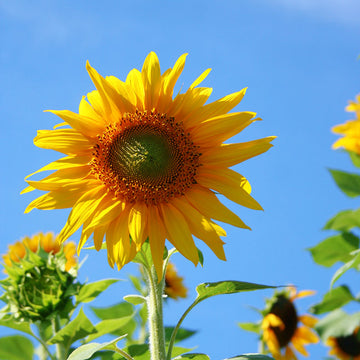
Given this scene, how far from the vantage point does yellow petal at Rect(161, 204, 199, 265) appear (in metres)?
2.09

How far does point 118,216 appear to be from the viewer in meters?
2.23

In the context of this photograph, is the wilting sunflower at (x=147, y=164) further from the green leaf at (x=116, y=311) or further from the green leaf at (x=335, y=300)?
the green leaf at (x=335, y=300)

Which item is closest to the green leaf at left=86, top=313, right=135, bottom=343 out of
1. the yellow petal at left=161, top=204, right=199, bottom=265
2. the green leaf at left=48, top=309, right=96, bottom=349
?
the green leaf at left=48, top=309, right=96, bottom=349

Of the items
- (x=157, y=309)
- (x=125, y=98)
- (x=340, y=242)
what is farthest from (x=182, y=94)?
(x=340, y=242)

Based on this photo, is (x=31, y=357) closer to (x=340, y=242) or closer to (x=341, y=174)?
(x=340, y=242)

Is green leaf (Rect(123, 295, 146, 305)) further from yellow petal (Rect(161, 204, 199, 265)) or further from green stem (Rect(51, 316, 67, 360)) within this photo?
green stem (Rect(51, 316, 67, 360))

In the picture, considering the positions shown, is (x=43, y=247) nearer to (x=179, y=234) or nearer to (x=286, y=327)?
(x=179, y=234)

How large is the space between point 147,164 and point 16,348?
58.8 inches

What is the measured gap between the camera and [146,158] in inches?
94.2

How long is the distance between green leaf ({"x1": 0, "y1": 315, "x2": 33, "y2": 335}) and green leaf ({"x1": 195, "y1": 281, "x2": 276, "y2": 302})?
1.10 m

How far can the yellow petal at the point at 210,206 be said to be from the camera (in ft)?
7.15

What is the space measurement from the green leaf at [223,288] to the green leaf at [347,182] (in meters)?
2.61

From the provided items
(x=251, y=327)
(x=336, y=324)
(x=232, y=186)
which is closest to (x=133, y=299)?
(x=232, y=186)

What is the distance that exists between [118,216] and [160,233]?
0.19 meters
